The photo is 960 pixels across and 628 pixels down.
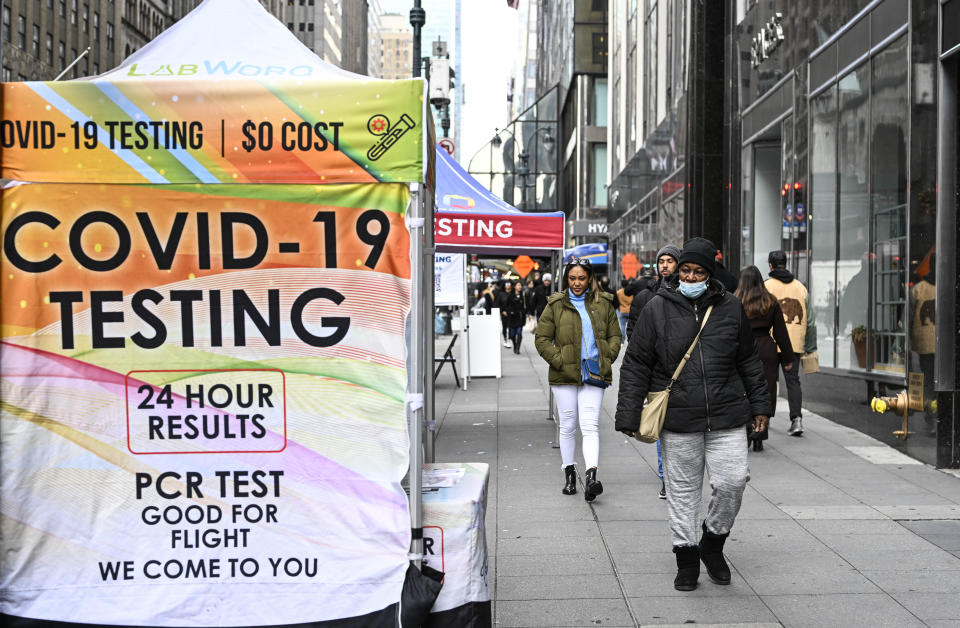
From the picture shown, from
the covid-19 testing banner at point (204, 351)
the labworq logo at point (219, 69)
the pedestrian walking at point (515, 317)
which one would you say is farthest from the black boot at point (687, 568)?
the pedestrian walking at point (515, 317)

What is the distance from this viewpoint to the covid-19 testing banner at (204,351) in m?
4.12

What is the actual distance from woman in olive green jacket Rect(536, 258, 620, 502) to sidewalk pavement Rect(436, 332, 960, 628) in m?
0.40

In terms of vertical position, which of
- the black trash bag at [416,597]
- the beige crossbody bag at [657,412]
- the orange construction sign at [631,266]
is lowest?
the black trash bag at [416,597]

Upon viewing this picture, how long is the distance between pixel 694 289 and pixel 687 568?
1.51 metres

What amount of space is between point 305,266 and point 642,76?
27585 millimetres

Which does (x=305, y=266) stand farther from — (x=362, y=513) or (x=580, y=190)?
(x=580, y=190)

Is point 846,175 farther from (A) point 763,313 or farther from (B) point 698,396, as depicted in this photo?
(B) point 698,396

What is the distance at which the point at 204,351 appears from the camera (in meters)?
4.16

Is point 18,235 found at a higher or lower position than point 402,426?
higher

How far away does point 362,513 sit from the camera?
13.8 feet

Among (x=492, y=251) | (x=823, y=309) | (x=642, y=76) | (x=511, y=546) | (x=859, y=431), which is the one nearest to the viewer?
(x=511, y=546)

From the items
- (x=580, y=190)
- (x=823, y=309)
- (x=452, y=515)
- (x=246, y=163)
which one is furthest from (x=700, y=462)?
(x=580, y=190)

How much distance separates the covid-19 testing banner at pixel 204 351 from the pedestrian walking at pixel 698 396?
6.67ft

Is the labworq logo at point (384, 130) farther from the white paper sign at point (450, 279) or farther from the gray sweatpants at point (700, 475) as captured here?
the white paper sign at point (450, 279)
